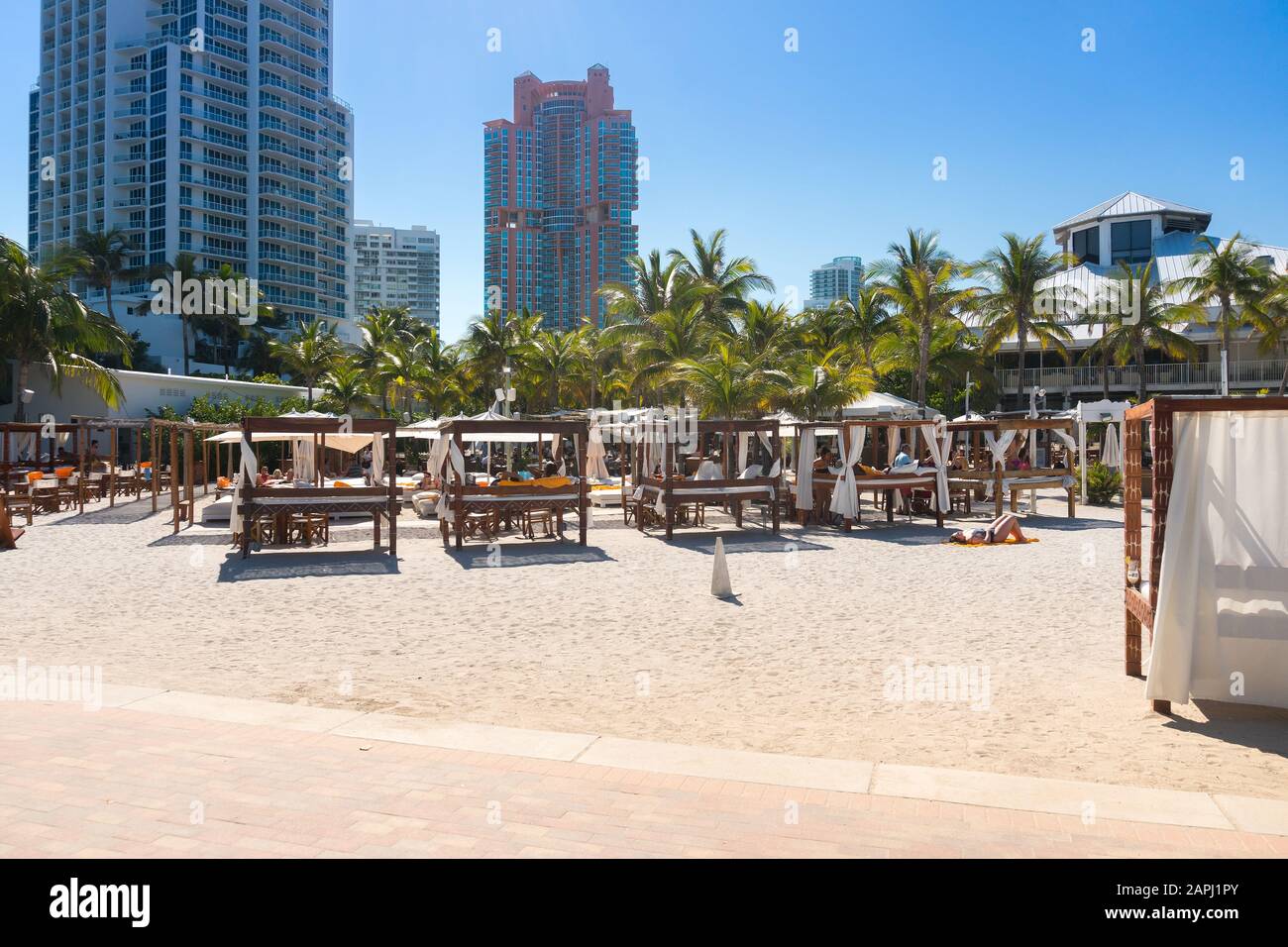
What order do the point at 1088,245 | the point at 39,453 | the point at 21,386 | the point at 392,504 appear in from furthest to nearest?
1. the point at 1088,245
2. the point at 21,386
3. the point at 39,453
4. the point at 392,504

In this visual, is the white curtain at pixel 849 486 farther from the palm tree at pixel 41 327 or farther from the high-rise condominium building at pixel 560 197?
the high-rise condominium building at pixel 560 197

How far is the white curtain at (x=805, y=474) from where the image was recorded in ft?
64.7

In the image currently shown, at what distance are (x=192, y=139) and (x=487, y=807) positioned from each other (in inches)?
3592

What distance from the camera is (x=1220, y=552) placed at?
20.1 feet

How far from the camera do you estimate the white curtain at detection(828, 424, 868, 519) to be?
18.5 meters

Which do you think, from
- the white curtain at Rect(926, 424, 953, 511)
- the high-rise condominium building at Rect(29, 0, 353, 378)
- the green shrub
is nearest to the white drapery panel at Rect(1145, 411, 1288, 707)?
the white curtain at Rect(926, 424, 953, 511)

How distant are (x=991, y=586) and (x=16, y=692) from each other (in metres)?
10.0

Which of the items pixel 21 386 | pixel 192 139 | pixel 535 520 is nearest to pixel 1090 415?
pixel 535 520

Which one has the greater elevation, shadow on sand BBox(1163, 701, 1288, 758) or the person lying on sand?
the person lying on sand

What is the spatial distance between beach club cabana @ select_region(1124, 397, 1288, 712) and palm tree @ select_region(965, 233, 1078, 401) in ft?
117

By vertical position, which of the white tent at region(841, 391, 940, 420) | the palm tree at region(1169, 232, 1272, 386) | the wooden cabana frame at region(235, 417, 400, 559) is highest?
the palm tree at region(1169, 232, 1272, 386)

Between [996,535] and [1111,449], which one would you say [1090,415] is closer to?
[1111,449]

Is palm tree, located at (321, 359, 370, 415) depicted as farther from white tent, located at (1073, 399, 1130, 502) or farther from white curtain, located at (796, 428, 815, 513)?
white tent, located at (1073, 399, 1130, 502)

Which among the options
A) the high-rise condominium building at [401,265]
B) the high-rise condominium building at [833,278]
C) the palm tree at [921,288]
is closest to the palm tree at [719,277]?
the palm tree at [921,288]
